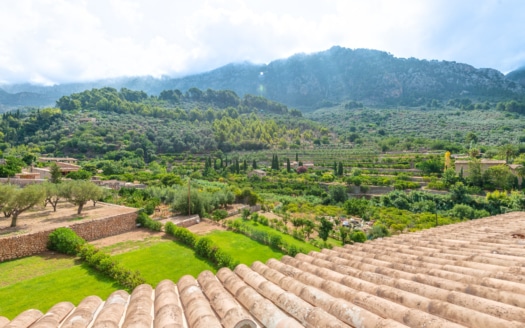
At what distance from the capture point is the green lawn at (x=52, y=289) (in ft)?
39.7

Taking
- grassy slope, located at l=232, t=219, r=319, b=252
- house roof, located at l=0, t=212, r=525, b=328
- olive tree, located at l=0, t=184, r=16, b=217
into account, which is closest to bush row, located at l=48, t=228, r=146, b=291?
olive tree, located at l=0, t=184, r=16, b=217

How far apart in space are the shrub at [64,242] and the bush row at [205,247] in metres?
5.97

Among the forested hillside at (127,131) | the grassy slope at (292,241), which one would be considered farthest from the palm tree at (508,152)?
the forested hillside at (127,131)

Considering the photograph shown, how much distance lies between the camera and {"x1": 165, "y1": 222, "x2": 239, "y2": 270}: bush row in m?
16.8

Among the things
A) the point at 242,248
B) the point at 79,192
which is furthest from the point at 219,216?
the point at 79,192

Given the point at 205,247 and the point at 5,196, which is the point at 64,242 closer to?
the point at 5,196

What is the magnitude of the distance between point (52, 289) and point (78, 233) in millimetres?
6568

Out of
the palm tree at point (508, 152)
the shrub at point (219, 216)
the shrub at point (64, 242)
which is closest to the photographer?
the shrub at point (64, 242)

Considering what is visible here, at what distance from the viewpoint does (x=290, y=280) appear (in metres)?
4.09

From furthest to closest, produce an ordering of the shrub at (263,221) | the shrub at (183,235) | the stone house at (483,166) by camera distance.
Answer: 1. the stone house at (483,166)
2. the shrub at (263,221)
3. the shrub at (183,235)

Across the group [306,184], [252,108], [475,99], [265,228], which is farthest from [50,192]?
[475,99]

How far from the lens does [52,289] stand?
44.0ft

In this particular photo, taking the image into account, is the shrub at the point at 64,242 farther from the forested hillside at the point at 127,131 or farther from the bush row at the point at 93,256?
the forested hillside at the point at 127,131

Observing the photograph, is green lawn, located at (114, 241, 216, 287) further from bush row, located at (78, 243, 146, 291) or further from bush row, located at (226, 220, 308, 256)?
bush row, located at (226, 220, 308, 256)
